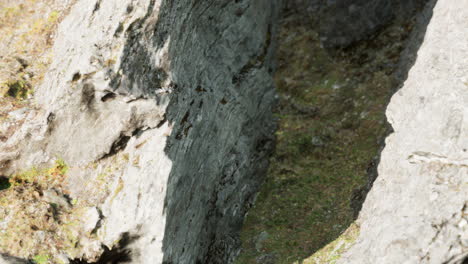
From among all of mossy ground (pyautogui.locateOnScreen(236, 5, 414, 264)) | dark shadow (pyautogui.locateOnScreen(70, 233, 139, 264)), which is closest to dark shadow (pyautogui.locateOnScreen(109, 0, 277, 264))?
mossy ground (pyautogui.locateOnScreen(236, 5, 414, 264))

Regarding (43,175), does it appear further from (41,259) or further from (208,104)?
(208,104)

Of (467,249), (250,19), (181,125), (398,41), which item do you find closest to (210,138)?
(181,125)

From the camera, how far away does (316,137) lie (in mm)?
18438

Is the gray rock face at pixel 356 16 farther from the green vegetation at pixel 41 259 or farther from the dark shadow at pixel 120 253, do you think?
the green vegetation at pixel 41 259

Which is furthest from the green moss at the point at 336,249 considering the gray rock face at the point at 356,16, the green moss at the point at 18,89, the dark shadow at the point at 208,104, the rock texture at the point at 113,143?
the green moss at the point at 18,89

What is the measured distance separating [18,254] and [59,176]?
2.49 m

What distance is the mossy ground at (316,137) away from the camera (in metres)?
15.2

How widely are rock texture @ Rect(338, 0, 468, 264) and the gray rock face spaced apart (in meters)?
6.63

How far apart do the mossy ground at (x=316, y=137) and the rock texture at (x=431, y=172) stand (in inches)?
102

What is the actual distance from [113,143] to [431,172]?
9.30m

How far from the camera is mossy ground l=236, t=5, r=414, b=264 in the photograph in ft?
50.0

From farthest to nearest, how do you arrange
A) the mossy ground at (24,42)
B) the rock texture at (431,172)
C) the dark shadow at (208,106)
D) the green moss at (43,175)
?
the mossy ground at (24,42) → the dark shadow at (208,106) → the green moss at (43,175) → the rock texture at (431,172)

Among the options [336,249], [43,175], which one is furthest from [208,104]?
[336,249]

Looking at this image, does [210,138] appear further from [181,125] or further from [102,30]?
[102,30]
